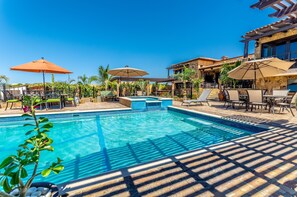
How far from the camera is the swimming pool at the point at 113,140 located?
11.4 ft

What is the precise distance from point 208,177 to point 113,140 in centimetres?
345

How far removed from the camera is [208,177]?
7.10ft

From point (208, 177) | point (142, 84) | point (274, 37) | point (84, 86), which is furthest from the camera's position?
point (142, 84)

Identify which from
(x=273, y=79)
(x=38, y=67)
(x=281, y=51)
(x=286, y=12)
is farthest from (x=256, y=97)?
(x=38, y=67)

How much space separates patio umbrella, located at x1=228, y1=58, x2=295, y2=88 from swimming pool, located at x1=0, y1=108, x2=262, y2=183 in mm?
3487

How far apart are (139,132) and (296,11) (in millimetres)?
5118

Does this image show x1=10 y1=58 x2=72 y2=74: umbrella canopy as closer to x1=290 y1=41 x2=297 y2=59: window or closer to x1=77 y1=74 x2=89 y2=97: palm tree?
x1=77 y1=74 x2=89 y2=97: palm tree

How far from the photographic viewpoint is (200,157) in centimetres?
279

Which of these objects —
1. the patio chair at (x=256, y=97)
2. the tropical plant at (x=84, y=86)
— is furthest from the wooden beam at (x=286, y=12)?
the tropical plant at (x=84, y=86)

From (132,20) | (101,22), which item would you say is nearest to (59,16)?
(101,22)

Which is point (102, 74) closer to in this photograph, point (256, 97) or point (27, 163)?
point (256, 97)

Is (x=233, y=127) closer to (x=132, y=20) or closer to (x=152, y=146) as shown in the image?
(x=152, y=146)

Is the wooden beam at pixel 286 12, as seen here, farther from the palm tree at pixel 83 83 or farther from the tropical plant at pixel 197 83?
the palm tree at pixel 83 83

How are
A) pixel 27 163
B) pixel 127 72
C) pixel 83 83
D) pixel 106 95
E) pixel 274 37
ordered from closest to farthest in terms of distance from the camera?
1. pixel 27 163
2. pixel 274 37
3. pixel 127 72
4. pixel 106 95
5. pixel 83 83
